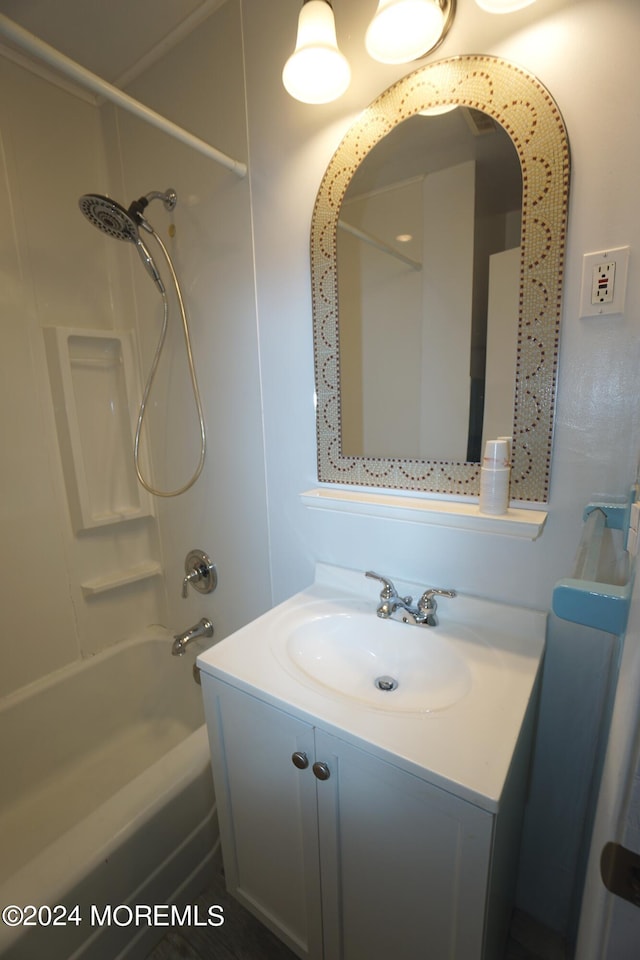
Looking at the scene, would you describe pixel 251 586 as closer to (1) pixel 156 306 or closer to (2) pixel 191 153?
(1) pixel 156 306

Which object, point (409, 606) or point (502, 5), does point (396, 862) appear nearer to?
point (409, 606)

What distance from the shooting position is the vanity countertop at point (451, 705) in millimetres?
585

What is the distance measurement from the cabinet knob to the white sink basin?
12cm

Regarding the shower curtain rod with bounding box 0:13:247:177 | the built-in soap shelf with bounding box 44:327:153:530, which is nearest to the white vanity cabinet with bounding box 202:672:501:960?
the built-in soap shelf with bounding box 44:327:153:530

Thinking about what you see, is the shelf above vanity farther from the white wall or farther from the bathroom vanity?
the bathroom vanity

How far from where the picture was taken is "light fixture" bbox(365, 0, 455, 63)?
76cm

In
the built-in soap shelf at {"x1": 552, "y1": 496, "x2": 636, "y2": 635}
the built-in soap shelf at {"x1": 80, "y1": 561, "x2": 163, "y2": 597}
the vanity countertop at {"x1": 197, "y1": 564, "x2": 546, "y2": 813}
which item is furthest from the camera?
the built-in soap shelf at {"x1": 80, "y1": 561, "x2": 163, "y2": 597}

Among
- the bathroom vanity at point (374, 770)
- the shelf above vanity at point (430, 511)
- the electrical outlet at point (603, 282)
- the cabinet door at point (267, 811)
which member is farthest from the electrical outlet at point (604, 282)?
the cabinet door at point (267, 811)

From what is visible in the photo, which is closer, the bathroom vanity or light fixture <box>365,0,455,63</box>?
the bathroom vanity

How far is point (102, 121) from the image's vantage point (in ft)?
4.78

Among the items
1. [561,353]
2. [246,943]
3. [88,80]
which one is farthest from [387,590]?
[88,80]

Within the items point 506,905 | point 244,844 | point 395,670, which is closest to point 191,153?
point 395,670

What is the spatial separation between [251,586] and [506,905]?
1.04 meters

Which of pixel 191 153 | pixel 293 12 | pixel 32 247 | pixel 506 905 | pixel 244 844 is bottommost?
pixel 506 905
